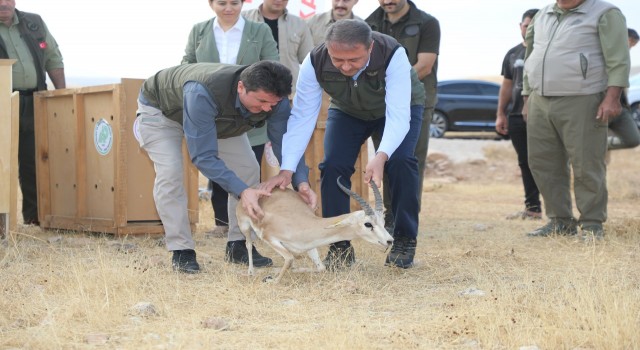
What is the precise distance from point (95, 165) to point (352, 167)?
2818 mm

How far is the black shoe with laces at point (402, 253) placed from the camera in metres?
A: 6.02

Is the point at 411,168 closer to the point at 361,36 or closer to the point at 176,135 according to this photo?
the point at 361,36

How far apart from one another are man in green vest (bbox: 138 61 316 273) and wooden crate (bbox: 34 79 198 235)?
4.90 feet

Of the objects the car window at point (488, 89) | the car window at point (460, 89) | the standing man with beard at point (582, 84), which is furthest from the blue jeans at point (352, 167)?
the car window at point (488, 89)

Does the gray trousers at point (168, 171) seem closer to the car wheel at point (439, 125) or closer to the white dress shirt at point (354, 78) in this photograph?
the white dress shirt at point (354, 78)

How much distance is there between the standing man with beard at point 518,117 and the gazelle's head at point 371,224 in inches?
172

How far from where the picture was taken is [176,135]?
5914mm

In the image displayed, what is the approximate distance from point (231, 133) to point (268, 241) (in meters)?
0.81

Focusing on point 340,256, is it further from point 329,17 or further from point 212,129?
point 329,17

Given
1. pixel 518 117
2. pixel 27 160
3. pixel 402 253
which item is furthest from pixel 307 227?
pixel 518 117

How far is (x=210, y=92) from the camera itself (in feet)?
17.6

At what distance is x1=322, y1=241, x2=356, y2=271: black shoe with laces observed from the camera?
5.94 m

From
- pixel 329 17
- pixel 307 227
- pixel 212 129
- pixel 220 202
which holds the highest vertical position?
pixel 329 17

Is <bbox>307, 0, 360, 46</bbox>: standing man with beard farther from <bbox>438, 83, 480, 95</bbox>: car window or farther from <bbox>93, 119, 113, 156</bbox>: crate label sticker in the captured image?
<bbox>438, 83, 480, 95</bbox>: car window
